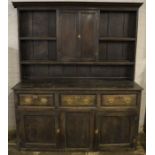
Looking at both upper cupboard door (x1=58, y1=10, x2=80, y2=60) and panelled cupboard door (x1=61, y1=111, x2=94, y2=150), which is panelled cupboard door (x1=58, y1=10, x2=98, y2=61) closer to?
upper cupboard door (x1=58, y1=10, x2=80, y2=60)

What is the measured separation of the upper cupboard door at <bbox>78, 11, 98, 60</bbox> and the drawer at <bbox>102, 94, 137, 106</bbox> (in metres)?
0.59

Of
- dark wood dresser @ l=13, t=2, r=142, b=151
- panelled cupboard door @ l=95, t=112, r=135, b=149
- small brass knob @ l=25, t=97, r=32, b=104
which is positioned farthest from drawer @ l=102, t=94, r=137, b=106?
small brass knob @ l=25, t=97, r=32, b=104

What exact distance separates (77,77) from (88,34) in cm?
65

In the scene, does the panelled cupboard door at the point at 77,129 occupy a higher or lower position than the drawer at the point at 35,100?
lower

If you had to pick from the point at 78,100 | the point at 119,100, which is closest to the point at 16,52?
the point at 78,100

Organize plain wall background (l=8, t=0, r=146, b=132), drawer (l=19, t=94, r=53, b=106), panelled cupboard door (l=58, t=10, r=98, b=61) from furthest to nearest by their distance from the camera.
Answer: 1. plain wall background (l=8, t=0, r=146, b=132)
2. panelled cupboard door (l=58, t=10, r=98, b=61)
3. drawer (l=19, t=94, r=53, b=106)

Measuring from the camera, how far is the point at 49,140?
2.36m

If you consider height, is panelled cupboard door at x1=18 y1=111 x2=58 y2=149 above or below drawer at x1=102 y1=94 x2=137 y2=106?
below

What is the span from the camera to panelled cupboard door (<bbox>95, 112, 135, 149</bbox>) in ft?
7.50

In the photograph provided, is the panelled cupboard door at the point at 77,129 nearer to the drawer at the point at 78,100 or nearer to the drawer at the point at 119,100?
the drawer at the point at 78,100

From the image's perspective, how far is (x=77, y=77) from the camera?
2686 mm

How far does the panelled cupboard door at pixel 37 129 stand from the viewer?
2.29m

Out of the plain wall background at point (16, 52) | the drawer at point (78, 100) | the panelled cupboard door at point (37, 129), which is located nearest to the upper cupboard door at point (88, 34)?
the drawer at point (78, 100)

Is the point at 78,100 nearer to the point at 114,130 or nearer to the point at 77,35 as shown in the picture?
the point at 114,130
